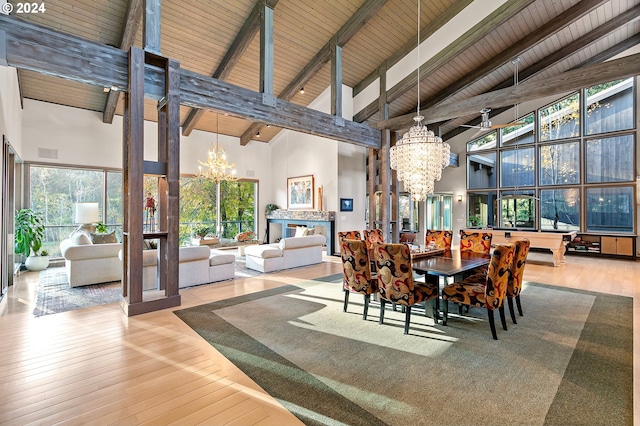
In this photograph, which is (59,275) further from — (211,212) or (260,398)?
(260,398)

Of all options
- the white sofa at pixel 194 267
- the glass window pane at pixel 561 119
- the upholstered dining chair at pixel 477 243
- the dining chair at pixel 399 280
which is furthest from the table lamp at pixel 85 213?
the glass window pane at pixel 561 119

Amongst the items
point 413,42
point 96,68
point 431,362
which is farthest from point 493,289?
point 413,42

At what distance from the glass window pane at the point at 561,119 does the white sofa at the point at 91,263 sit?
483 inches

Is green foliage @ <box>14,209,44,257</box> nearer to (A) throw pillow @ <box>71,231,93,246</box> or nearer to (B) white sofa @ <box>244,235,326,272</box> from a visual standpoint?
(A) throw pillow @ <box>71,231,93,246</box>

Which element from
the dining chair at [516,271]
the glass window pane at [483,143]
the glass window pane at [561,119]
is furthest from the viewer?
the glass window pane at [483,143]

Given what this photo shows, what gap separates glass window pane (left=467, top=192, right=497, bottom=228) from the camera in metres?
11.0

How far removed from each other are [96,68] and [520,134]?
38.5 feet

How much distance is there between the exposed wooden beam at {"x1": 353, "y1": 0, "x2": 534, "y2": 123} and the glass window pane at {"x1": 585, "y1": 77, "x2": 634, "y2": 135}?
→ 17.1 feet

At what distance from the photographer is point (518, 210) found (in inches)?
412

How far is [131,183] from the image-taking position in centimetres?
382

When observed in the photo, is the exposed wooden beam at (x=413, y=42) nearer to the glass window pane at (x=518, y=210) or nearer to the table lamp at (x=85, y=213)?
the glass window pane at (x=518, y=210)

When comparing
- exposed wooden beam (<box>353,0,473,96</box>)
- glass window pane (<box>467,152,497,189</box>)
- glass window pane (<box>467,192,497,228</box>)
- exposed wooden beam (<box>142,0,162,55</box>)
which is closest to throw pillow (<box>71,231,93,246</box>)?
exposed wooden beam (<box>142,0,162,55</box>)

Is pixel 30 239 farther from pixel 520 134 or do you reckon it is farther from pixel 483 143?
pixel 520 134

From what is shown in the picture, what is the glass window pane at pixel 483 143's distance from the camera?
35.9ft
